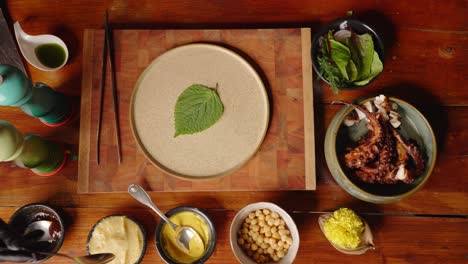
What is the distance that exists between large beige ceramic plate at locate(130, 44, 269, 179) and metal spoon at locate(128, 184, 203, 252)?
9 cm

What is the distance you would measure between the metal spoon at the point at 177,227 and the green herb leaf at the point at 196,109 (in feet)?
0.64

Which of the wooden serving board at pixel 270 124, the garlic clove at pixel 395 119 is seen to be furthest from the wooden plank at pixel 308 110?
the garlic clove at pixel 395 119

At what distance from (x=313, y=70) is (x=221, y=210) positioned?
53cm

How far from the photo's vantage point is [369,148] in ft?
3.64

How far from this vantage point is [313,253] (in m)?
1.18

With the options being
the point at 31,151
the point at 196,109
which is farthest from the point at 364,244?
the point at 31,151

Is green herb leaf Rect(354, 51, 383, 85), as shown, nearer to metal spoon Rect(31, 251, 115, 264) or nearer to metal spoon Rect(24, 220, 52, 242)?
metal spoon Rect(31, 251, 115, 264)

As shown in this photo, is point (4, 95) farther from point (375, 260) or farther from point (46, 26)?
point (375, 260)

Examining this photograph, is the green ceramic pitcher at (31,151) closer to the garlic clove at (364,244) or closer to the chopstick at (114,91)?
the chopstick at (114,91)

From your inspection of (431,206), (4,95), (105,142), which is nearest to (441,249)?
(431,206)

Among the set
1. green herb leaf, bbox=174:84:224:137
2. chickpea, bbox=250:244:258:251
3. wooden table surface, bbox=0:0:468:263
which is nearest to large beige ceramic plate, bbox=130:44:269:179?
green herb leaf, bbox=174:84:224:137

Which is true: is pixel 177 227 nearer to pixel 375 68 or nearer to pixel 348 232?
pixel 348 232

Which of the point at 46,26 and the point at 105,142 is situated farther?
the point at 46,26

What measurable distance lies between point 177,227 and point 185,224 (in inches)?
1.1
